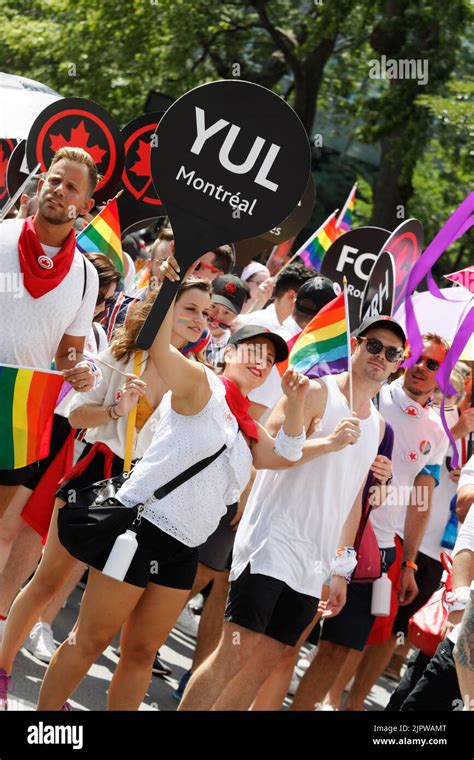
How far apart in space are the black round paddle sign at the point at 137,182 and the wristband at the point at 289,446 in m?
2.87

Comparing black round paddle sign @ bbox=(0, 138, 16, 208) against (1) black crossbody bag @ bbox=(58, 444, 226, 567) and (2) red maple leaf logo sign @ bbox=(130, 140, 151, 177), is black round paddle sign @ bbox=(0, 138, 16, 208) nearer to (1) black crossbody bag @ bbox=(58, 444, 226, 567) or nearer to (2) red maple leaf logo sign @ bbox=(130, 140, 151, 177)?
(2) red maple leaf logo sign @ bbox=(130, 140, 151, 177)

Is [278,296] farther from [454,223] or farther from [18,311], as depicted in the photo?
[18,311]

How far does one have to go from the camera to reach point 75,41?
2092 centimetres

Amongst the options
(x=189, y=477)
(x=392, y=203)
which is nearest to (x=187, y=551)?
(x=189, y=477)

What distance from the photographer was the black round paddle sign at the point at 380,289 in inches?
251

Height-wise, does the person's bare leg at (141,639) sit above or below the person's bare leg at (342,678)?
above

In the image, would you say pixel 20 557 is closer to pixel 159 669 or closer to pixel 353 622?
pixel 159 669

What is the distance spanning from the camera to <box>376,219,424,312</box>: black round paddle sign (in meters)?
6.80

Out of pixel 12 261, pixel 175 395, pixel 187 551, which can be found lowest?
pixel 187 551

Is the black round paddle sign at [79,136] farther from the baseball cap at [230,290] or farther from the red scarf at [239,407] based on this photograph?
the red scarf at [239,407]

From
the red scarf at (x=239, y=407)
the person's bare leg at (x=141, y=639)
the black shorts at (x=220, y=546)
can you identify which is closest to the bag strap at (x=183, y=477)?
the red scarf at (x=239, y=407)

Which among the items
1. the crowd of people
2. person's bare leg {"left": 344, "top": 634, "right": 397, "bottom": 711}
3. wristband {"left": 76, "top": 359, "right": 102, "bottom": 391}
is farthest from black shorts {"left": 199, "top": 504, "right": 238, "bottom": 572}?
wristband {"left": 76, "top": 359, "right": 102, "bottom": 391}

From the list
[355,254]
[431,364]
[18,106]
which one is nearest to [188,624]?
[431,364]

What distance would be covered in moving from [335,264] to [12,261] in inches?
138
